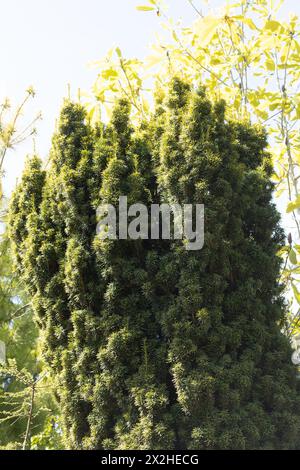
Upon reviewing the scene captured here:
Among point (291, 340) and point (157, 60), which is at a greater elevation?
point (157, 60)

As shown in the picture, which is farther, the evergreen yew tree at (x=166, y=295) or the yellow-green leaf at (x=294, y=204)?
the evergreen yew tree at (x=166, y=295)

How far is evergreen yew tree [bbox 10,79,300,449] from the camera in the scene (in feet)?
12.4

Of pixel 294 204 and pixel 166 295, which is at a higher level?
pixel 294 204

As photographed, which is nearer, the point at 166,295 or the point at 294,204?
the point at 294,204

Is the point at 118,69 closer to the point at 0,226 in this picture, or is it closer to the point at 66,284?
the point at 66,284

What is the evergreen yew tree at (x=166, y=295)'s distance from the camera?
3.77 meters

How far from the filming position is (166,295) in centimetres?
403

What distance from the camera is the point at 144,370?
3.87 meters

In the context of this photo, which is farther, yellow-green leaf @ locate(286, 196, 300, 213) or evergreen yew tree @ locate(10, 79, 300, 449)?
evergreen yew tree @ locate(10, 79, 300, 449)

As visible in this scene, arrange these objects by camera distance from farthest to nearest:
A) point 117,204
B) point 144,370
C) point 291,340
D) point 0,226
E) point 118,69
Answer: point 0,226, point 118,69, point 291,340, point 117,204, point 144,370

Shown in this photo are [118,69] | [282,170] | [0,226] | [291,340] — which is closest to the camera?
Answer: [291,340]
